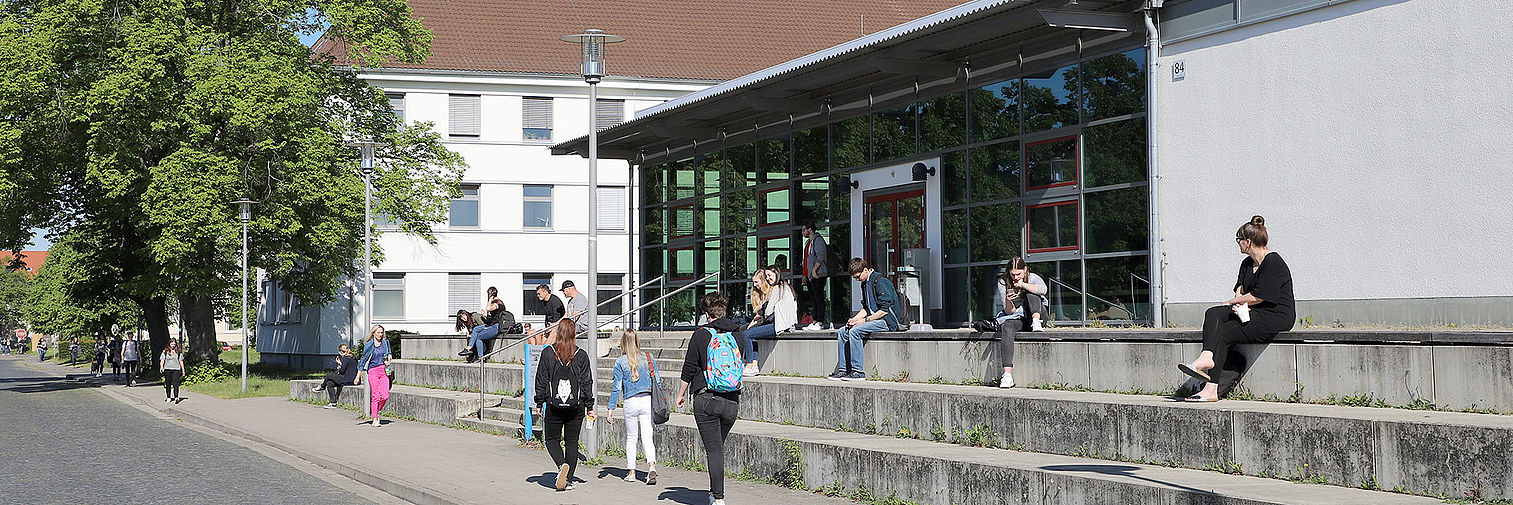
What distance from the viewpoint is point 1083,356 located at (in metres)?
12.8

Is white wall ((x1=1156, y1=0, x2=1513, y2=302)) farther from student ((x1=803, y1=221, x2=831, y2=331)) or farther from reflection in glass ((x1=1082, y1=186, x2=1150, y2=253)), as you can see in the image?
student ((x1=803, y1=221, x2=831, y2=331))

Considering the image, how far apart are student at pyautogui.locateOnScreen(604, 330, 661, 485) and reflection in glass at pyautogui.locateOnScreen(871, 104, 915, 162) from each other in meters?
6.57

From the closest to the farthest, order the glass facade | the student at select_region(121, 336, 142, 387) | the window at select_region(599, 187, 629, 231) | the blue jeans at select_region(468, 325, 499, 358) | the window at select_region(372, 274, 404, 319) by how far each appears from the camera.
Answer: the glass facade, the blue jeans at select_region(468, 325, 499, 358), the student at select_region(121, 336, 142, 387), the window at select_region(372, 274, 404, 319), the window at select_region(599, 187, 629, 231)

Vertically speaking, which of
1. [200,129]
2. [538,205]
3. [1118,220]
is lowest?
[1118,220]

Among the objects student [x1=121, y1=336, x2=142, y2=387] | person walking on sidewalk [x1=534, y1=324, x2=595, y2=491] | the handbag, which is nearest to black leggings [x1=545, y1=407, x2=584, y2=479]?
person walking on sidewalk [x1=534, y1=324, x2=595, y2=491]

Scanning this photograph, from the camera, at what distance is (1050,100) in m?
17.0

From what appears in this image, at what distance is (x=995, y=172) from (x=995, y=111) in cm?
75

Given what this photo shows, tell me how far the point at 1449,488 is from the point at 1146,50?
811 cm

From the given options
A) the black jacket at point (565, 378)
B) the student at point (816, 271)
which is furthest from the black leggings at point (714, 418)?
the student at point (816, 271)

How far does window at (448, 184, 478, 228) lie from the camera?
48.8 metres

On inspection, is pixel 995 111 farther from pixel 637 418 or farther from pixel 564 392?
pixel 564 392

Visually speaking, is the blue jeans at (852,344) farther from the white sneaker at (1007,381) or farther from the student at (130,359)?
the student at (130,359)

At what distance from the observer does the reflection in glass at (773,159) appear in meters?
23.0

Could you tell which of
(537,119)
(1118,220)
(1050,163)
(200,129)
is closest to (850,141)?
(1050,163)
